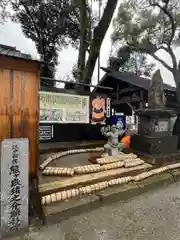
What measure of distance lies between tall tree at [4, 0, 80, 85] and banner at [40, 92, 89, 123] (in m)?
8.57

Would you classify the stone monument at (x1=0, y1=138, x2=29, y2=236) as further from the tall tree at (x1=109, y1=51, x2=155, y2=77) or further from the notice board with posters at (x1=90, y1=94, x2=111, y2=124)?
the tall tree at (x1=109, y1=51, x2=155, y2=77)

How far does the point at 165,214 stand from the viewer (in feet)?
10.7

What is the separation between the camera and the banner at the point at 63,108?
6.45 m

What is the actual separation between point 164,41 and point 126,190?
36.6 ft

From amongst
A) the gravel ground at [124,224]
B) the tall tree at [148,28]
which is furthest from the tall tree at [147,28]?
the gravel ground at [124,224]

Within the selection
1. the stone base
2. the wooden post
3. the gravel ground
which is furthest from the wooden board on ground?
the stone base

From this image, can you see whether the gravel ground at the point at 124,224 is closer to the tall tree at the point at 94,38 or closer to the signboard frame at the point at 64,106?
the signboard frame at the point at 64,106

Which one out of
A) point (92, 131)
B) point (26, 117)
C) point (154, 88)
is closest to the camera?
point (26, 117)

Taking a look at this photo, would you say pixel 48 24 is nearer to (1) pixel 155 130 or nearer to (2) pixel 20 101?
(1) pixel 155 130

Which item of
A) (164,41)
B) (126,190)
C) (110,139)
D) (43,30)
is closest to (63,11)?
(43,30)

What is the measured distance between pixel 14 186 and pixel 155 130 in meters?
4.42

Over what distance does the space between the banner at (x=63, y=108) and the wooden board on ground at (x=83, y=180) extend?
9.71 feet

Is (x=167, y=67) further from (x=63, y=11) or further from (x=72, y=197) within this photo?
(x=72, y=197)

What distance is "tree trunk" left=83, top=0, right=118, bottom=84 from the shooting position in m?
8.40
